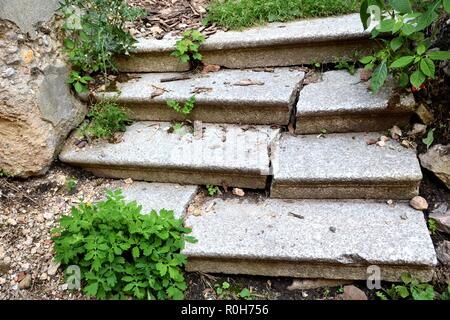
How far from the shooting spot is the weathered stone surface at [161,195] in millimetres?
2244

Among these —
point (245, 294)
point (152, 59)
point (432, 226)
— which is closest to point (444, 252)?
point (432, 226)

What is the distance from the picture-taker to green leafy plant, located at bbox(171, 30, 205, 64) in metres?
2.63

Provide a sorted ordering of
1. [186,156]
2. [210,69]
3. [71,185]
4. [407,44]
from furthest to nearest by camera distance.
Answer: [210,69] < [71,185] < [186,156] < [407,44]

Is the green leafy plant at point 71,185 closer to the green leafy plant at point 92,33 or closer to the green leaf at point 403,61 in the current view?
the green leafy plant at point 92,33

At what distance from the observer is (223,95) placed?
8.07 ft

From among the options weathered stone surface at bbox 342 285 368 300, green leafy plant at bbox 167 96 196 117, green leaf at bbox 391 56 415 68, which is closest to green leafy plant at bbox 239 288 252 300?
weathered stone surface at bbox 342 285 368 300

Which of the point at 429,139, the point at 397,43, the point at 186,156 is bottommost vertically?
the point at 186,156

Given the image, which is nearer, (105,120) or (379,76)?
(379,76)

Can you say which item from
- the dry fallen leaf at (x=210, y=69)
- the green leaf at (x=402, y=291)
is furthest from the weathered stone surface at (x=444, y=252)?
the dry fallen leaf at (x=210, y=69)

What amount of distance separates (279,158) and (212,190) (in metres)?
0.46

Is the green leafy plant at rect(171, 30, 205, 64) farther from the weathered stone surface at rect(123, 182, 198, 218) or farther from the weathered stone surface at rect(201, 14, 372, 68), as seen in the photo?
the weathered stone surface at rect(123, 182, 198, 218)

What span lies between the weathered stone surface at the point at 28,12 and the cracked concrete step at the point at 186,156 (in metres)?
0.76

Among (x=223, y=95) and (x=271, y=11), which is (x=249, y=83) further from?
(x=271, y=11)
